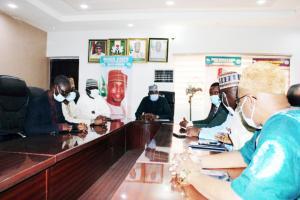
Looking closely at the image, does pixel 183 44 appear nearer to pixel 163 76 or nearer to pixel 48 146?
pixel 163 76

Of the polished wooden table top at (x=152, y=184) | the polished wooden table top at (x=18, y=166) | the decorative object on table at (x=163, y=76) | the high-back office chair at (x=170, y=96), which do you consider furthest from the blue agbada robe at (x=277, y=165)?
the decorative object on table at (x=163, y=76)

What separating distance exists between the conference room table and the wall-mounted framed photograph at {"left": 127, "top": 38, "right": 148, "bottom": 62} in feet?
9.73

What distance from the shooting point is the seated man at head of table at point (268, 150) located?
62 cm

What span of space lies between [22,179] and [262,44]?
201 inches

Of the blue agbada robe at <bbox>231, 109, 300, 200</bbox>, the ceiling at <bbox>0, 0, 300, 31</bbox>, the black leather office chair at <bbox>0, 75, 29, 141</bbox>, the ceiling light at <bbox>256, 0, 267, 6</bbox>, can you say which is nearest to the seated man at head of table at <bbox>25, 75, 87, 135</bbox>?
the black leather office chair at <bbox>0, 75, 29, 141</bbox>

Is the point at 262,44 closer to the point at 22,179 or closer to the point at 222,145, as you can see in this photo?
the point at 222,145

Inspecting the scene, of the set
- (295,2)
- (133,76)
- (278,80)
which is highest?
(295,2)

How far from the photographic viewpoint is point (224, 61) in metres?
5.17

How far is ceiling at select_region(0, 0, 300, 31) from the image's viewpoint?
162 inches

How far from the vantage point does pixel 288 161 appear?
62 cm

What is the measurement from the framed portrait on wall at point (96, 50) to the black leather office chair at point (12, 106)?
2.90 meters

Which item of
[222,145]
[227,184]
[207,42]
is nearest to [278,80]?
[227,184]

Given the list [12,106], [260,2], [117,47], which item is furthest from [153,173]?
[117,47]

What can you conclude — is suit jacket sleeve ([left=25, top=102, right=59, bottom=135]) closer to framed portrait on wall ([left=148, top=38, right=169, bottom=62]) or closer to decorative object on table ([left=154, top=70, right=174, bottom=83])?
decorative object on table ([left=154, top=70, right=174, bottom=83])
